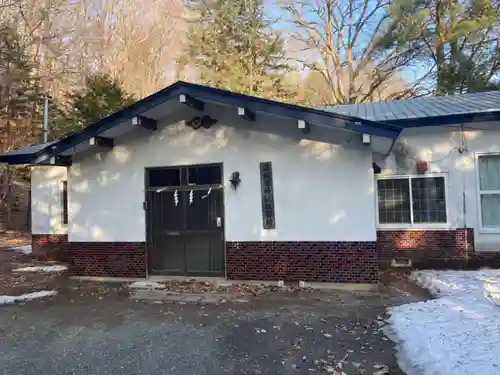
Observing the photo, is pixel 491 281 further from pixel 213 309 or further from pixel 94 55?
pixel 94 55

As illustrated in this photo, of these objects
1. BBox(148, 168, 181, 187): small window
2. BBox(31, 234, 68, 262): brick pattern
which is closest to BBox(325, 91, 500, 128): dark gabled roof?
BBox(148, 168, 181, 187): small window

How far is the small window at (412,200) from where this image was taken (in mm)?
9188

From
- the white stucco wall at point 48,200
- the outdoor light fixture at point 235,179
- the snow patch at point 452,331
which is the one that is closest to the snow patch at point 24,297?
the outdoor light fixture at point 235,179

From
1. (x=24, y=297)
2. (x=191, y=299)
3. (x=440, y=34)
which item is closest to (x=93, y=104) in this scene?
(x=24, y=297)

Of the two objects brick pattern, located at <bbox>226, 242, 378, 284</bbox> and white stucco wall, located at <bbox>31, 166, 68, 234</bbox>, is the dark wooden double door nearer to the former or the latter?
brick pattern, located at <bbox>226, 242, 378, 284</bbox>

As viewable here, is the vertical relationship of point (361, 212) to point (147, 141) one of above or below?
below

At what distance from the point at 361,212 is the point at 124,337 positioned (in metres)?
4.50

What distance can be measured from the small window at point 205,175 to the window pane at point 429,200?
441cm

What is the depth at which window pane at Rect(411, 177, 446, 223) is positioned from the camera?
361 inches

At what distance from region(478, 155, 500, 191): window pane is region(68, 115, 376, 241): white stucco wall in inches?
127

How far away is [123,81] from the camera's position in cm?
2555

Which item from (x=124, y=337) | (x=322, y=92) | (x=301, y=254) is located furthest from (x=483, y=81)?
(x=124, y=337)

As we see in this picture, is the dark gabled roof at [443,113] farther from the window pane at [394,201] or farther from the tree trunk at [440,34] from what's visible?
the tree trunk at [440,34]

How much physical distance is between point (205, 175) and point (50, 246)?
631 cm
